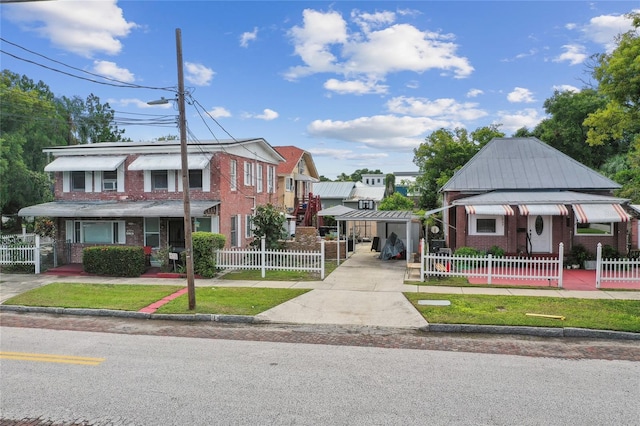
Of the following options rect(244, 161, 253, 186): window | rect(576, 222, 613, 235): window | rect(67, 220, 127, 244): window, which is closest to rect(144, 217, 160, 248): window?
rect(67, 220, 127, 244): window

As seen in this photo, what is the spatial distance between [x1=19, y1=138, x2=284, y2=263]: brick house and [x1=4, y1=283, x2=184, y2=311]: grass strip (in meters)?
4.36

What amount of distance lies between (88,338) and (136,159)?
42.2 ft

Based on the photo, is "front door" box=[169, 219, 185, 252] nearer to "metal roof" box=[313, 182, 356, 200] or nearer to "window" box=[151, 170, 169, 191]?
"window" box=[151, 170, 169, 191]

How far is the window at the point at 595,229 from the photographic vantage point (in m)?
19.3

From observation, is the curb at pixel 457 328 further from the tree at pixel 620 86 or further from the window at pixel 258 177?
the window at pixel 258 177

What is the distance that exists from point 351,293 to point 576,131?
98.1 ft

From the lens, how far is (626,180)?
90.8 ft

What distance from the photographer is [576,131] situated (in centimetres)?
3503

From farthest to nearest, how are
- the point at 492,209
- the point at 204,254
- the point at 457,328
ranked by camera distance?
the point at 492,209 → the point at 204,254 → the point at 457,328

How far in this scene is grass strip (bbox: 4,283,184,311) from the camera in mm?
12633

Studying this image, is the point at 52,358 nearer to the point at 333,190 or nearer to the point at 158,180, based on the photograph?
the point at 158,180

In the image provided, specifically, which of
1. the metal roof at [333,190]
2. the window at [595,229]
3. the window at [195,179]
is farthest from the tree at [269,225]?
the metal roof at [333,190]

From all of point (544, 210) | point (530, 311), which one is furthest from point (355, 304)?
point (544, 210)

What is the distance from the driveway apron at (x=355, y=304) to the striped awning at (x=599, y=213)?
7209 mm
